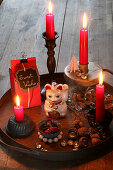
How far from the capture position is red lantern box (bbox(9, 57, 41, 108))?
4.69ft

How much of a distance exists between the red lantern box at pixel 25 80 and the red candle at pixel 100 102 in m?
0.30

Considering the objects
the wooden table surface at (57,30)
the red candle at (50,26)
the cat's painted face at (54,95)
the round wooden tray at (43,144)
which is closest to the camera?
the round wooden tray at (43,144)

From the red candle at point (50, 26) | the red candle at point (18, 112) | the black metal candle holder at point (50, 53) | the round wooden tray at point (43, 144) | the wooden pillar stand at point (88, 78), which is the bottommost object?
the round wooden tray at point (43, 144)

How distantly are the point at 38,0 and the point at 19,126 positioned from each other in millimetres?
1867

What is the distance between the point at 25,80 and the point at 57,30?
1.09m

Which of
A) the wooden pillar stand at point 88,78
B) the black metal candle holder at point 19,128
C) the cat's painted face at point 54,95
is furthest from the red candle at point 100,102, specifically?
the black metal candle holder at point 19,128

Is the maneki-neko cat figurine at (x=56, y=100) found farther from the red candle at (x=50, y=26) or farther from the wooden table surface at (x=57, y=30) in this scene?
the wooden table surface at (x=57, y=30)

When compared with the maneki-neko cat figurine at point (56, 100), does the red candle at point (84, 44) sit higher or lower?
higher

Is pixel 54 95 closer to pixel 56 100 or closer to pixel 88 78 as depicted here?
pixel 56 100

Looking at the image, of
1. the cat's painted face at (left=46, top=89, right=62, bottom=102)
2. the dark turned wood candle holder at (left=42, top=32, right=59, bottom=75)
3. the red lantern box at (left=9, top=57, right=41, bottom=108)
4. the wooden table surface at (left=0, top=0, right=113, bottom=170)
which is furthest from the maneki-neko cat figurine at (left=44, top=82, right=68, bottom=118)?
the wooden table surface at (left=0, top=0, right=113, bottom=170)

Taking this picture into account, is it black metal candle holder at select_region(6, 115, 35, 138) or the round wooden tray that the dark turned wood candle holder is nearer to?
the round wooden tray

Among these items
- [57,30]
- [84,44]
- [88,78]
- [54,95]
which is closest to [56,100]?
[54,95]

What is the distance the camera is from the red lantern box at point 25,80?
1431 mm

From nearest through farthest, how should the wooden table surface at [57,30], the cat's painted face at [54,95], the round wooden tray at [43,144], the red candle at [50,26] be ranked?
the round wooden tray at [43,144], the cat's painted face at [54,95], the red candle at [50,26], the wooden table surface at [57,30]
